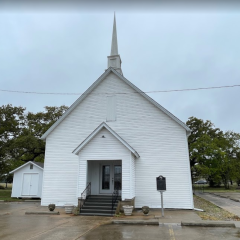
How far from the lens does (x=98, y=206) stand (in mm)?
11102

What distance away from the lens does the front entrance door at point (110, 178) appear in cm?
1318

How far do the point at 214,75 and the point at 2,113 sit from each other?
2444 cm

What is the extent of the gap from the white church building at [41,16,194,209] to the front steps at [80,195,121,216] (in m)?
0.75

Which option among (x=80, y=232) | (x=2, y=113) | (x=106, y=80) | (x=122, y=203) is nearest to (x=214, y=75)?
(x=106, y=80)

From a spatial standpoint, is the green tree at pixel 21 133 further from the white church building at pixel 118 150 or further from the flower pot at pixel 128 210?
the flower pot at pixel 128 210

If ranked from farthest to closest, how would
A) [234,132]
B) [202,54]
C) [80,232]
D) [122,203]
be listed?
[234,132] → [202,54] → [122,203] → [80,232]

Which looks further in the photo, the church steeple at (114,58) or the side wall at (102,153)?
the church steeple at (114,58)

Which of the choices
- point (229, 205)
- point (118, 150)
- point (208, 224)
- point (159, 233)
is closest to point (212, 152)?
point (229, 205)

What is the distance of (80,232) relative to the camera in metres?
7.00

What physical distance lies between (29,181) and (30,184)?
0.97ft

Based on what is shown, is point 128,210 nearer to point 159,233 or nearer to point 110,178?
point 110,178

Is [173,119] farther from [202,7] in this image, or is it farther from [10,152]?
[10,152]

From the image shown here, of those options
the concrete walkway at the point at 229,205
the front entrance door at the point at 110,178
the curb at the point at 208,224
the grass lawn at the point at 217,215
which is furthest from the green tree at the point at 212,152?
the curb at the point at 208,224

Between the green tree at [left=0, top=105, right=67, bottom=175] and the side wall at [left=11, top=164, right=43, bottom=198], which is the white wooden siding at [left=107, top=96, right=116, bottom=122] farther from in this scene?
the green tree at [left=0, top=105, right=67, bottom=175]
